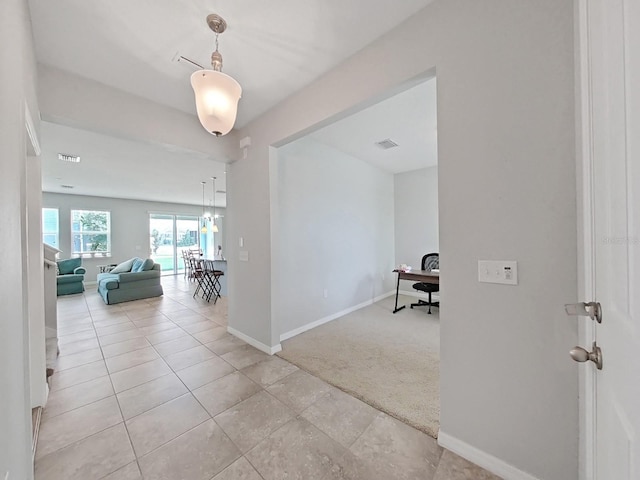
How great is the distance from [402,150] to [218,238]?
8837mm

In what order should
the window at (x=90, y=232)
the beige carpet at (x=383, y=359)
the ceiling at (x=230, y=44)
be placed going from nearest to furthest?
1. the ceiling at (x=230, y=44)
2. the beige carpet at (x=383, y=359)
3. the window at (x=90, y=232)

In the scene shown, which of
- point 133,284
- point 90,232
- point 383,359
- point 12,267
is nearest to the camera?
point 12,267

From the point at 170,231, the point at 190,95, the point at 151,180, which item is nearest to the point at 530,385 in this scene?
the point at 190,95

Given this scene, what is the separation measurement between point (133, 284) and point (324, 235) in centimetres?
446

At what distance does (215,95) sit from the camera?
1.42m

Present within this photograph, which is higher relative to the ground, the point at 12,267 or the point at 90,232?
the point at 90,232

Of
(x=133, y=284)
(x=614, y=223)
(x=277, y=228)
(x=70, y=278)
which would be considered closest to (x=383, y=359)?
(x=277, y=228)

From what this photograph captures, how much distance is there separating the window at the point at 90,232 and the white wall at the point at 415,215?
8730 millimetres

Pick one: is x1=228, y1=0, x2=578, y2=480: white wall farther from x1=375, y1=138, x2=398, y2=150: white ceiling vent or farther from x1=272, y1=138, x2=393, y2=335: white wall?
x1=375, y1=138, x2=398, y2=150: white ceiling vent

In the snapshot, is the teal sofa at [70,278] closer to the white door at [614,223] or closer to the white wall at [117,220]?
the white wall at [117,220]

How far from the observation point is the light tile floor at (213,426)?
4.35 ft

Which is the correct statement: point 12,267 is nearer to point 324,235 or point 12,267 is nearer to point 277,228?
point 277,228

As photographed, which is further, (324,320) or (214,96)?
(324,320)

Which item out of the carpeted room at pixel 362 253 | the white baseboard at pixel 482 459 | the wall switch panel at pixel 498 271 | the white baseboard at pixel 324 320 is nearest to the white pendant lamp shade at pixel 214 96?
the carpeted room at pixel 362 253
